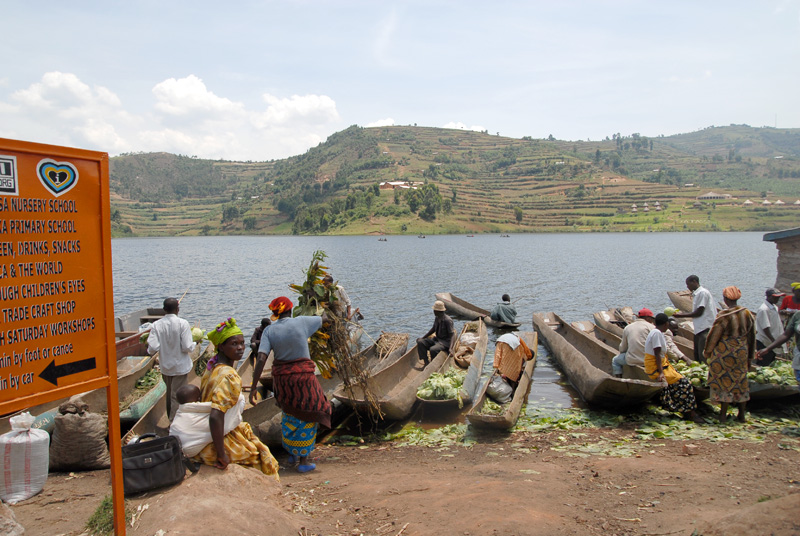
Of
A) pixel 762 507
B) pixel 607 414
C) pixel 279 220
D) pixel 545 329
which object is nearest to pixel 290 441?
pixel 762 507

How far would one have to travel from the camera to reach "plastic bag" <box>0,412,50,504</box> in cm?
512

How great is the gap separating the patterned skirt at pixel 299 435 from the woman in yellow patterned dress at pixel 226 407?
106cm

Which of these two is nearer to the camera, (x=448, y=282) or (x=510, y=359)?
(x=510, y=359)

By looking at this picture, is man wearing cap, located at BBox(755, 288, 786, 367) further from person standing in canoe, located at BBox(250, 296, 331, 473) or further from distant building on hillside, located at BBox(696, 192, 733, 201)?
distant building on hillside, located at BBox(696, 192, 733, 201)

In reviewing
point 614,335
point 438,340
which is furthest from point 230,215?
point 614,335

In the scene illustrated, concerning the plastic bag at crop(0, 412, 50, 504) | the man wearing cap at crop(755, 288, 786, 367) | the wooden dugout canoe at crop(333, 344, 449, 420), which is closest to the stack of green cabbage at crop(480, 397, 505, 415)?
the wooden dugout canoe at crop(333, 344, 449, 420)

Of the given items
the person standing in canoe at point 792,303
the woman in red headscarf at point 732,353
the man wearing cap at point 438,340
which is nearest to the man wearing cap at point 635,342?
the woman in red headscarf at point 732,353

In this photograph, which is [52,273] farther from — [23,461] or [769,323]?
[769,323]

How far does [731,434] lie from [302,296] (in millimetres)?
6585

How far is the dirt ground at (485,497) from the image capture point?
13.1 feet

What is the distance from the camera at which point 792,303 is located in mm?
9672

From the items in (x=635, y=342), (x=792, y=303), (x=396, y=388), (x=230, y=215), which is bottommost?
(x=396, y=388)

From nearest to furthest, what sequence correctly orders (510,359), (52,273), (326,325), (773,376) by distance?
1. (52,273)
2. (326,325)
3. (773,376)
4. (510,359)

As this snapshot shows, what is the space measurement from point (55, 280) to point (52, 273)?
5cm
